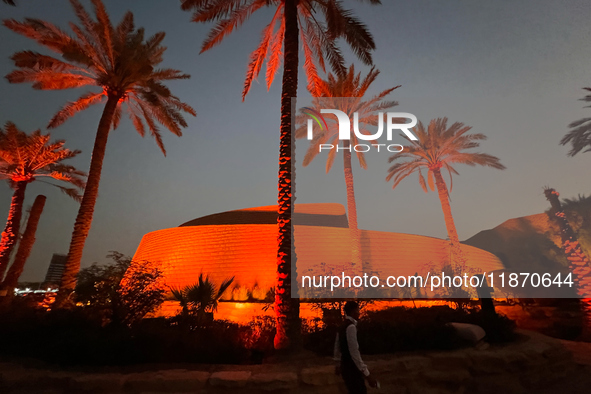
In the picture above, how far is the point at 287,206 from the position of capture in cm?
912

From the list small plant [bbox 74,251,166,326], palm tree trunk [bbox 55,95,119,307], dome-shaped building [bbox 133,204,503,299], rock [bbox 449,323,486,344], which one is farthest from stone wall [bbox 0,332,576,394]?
dome-shaped building [bbox 133,204,503,299]

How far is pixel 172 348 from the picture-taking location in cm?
639

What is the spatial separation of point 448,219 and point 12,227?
28080mm

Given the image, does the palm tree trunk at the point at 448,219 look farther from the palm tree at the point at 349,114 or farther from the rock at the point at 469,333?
the rock at the point at 469,333

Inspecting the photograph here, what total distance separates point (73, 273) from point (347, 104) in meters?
17.7

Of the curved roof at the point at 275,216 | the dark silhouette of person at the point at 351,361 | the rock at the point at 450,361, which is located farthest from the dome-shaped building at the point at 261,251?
the dark silhouette of person at the point at 351,361

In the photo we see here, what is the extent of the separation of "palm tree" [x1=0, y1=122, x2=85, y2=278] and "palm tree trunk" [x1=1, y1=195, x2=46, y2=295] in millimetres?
393

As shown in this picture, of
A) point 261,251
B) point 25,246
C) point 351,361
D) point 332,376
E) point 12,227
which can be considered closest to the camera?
point 351,361

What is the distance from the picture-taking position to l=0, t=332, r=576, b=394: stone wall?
4.90 meters

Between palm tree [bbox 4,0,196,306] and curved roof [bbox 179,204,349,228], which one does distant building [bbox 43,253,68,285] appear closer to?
curved roof [bbox 179,204,349,228]

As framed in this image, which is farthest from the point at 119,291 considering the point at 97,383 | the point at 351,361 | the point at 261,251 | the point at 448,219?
the point at 448,219

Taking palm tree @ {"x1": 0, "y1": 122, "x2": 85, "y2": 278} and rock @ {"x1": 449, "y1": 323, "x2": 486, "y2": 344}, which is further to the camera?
palm tree @ {"x1": 0, "y1": 122, "x2": 85, "y2": 278}

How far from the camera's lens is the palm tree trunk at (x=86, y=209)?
12.0 metres

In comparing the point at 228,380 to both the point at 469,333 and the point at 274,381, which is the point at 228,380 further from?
A: the point at 469,333
